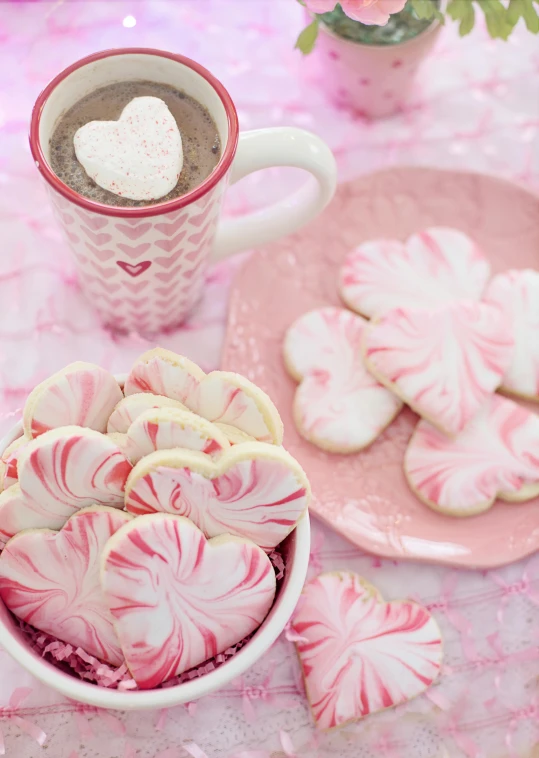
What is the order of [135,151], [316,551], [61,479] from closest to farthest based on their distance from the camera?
[61,479] → [135,151] → [316,551]

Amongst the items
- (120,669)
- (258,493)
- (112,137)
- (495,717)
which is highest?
(112,137)

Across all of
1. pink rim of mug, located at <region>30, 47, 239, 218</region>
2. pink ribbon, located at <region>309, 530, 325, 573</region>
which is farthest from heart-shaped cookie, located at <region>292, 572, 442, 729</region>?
pink rim of mug, located at <region>30, 47, 239, 218</region>

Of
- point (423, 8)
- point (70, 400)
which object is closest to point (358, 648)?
point (70, 400)

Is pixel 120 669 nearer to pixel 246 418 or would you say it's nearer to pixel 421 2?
pixel 246 418

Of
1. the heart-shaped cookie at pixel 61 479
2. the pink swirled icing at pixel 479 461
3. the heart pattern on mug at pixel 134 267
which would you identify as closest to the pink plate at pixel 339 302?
the pink swirled icing at pixel 479 461

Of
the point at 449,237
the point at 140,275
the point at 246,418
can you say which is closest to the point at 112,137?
the point at 140,275

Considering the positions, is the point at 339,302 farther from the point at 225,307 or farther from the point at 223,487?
Result: the point at 223,487

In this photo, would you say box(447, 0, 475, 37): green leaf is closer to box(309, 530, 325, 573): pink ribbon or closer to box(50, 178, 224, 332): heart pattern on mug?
box(50, 178, 224, 332): heart pattern on mug
